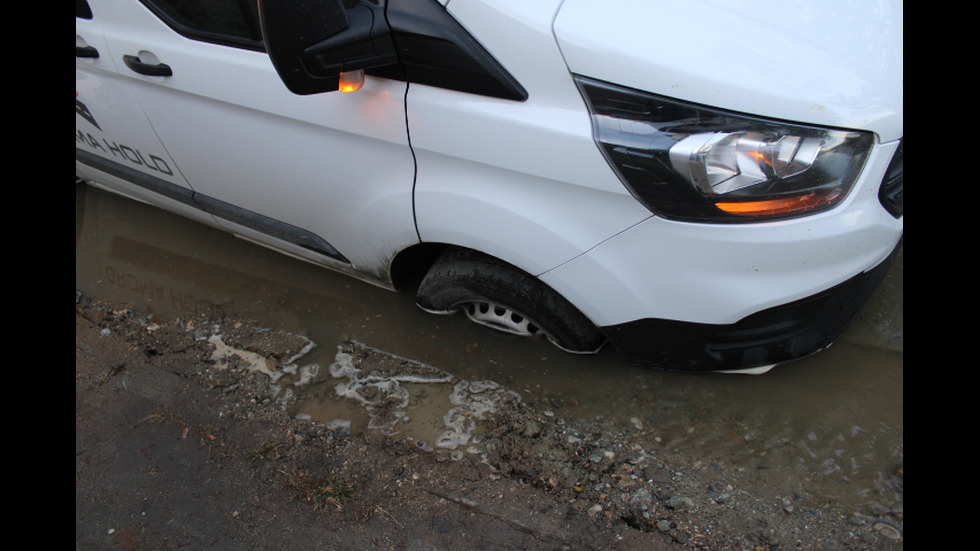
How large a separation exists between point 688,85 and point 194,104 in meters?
1.83

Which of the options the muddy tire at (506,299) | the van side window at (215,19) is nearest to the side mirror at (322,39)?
the van side window at (215,19)

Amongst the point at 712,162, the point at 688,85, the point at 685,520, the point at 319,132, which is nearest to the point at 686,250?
the point at 712,162

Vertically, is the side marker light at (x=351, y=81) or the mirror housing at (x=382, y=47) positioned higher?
the mirror housing at (x=382, y=47)

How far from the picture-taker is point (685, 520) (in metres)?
2.12

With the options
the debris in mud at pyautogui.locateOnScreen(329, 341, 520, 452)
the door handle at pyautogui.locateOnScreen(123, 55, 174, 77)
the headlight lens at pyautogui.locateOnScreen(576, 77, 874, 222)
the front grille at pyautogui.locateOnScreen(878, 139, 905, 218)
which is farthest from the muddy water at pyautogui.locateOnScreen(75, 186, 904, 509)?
the door handle at pyautogui.locateOnScreen(123, 55, 174, 77)

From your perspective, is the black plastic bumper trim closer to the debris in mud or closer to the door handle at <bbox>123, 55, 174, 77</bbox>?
the debris in mud

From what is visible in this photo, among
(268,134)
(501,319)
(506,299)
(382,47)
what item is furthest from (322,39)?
(501,319)

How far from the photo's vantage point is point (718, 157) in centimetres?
188

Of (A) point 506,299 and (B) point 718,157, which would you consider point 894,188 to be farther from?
(A) point 506,299

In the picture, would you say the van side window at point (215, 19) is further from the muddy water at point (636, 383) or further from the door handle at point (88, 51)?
the muddy water at point (636, 383)

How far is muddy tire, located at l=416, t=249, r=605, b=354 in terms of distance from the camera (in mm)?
2408

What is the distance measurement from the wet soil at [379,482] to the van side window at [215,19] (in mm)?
1264

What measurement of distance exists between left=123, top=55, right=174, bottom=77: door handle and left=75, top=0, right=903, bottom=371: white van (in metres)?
0.06

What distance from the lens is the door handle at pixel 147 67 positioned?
8.45ft
